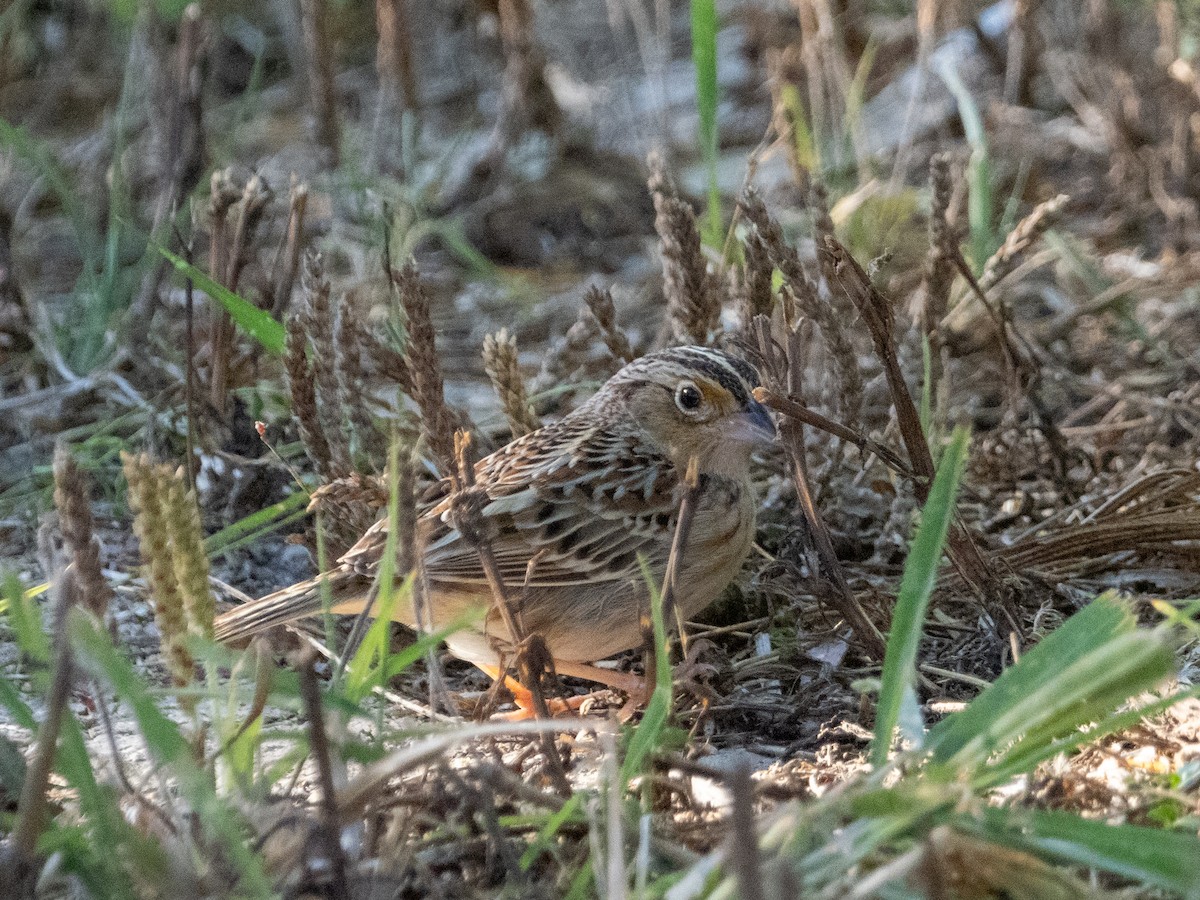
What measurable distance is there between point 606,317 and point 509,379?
42 cm

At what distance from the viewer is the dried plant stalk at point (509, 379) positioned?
3518mm

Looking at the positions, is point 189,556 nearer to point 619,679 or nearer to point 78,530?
point 78,530

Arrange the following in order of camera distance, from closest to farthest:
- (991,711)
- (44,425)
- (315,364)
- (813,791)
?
(991,711) → (813,791) → (315,364) → (44,425)

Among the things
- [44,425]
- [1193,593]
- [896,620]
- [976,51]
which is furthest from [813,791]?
[976,51]

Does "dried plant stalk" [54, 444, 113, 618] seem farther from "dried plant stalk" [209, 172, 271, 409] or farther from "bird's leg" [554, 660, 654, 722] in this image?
"dried plant stalk" [209, 172, 271, 409]

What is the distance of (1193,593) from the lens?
141 inches

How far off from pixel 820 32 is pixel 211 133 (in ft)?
10.0

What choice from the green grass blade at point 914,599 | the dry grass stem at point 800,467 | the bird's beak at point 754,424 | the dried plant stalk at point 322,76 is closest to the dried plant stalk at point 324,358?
the bird's beak at point 754,424

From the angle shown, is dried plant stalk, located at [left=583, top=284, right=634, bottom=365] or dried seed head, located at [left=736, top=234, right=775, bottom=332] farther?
dried plant stalk, located at [left=583, top=284, right=634, bottom=365]

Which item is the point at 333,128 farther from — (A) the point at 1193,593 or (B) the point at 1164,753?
(B) the point at 1164,753

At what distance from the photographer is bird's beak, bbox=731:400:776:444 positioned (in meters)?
3.60

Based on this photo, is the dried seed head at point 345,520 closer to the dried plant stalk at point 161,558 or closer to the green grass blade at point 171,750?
the dried plant stalk at point 161,558

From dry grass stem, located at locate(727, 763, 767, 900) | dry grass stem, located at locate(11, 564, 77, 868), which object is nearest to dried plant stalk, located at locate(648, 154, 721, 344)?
dry grass stem, located at locate(11, 564, 77, 868)

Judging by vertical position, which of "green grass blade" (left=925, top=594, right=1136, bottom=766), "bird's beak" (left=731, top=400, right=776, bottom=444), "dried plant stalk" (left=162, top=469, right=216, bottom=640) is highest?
"bird's beak" (left=731, top=400, right=776, bottom=444)
